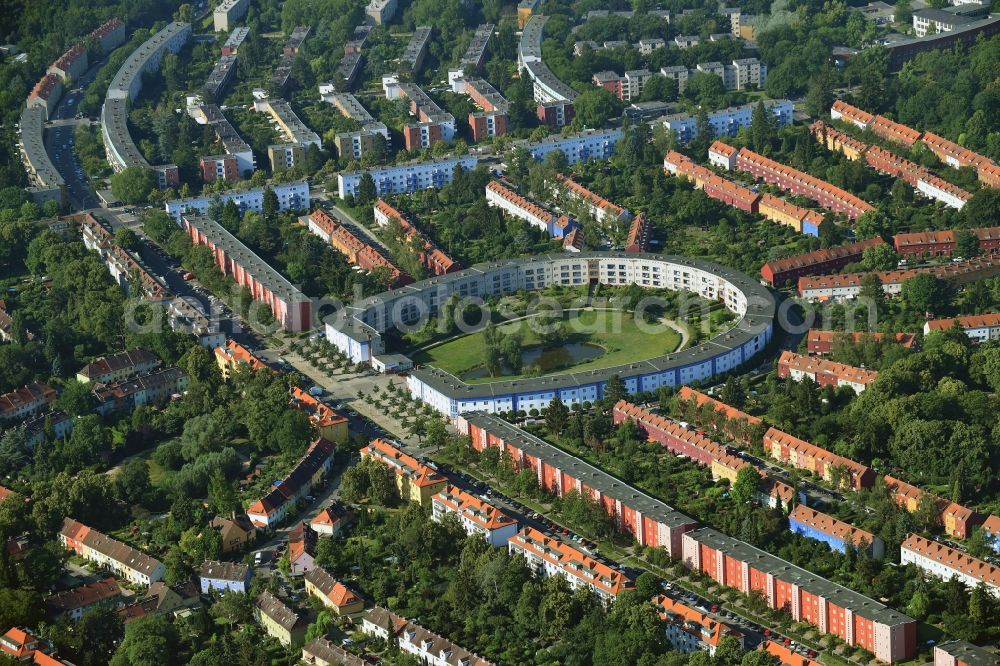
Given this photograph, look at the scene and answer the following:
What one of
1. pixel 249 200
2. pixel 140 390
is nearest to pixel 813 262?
pixel 249 200

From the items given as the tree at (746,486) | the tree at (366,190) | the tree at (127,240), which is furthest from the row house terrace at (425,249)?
the tree at (746,486)

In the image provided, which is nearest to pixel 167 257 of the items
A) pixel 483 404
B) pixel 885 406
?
pixel 483 404

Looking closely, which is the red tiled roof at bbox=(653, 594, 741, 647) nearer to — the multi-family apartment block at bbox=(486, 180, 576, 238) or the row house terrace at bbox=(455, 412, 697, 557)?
the row house terrace at bbox=(455, 412, 697, 557)

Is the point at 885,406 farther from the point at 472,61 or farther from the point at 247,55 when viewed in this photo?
the point at 247,55

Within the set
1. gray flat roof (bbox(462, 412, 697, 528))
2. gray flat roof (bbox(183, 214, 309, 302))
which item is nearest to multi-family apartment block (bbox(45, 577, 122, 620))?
gray flat roof (bbox(462, 412, 697, 528))

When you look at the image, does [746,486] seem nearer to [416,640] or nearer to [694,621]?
[694,621]

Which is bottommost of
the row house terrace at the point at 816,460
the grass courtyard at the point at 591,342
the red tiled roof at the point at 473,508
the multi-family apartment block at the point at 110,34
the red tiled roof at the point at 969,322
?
the grass courtyard at the point at 591,342

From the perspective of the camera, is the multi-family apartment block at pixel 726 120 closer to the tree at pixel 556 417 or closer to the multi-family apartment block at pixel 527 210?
the multi-family apartment block at pixel 527 210
